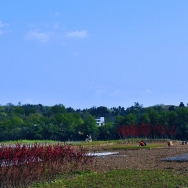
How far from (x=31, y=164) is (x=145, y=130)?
5237 centimetres

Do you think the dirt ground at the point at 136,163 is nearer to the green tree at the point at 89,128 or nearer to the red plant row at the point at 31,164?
the red plant row at the point at 31,164

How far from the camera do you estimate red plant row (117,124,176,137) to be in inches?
2532

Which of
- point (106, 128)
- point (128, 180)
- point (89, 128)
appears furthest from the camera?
point (106, 128)

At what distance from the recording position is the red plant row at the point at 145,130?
211 feet

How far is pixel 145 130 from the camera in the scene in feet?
212

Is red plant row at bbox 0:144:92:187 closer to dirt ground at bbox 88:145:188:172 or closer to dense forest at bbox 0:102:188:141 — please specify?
dirt ground at bbox 88:145:188:172

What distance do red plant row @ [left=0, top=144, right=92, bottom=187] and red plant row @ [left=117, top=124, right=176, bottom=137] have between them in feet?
160

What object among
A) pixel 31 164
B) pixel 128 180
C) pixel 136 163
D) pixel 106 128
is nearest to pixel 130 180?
pixel 128 180

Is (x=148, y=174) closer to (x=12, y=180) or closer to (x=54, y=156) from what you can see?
(x=54, y=156)

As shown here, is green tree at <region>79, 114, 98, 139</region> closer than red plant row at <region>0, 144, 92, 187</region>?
No

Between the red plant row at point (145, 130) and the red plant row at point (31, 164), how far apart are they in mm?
48908

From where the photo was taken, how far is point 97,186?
1190 centimetres

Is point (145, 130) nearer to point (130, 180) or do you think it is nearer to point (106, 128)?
point (106, 128)

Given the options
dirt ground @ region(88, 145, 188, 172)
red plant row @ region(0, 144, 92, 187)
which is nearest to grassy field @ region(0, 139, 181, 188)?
red plant row @ region(0, 144, 92, 187)
